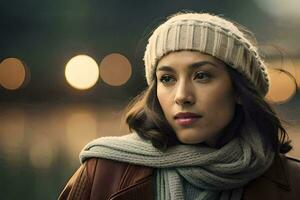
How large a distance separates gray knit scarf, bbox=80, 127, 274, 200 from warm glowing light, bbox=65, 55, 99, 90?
4.73 meters

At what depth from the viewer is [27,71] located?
23.2 ft

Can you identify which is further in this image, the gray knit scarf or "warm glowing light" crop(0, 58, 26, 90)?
"warm glowing light" crop(0, 58, 26, 90)

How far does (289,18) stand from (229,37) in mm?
5379

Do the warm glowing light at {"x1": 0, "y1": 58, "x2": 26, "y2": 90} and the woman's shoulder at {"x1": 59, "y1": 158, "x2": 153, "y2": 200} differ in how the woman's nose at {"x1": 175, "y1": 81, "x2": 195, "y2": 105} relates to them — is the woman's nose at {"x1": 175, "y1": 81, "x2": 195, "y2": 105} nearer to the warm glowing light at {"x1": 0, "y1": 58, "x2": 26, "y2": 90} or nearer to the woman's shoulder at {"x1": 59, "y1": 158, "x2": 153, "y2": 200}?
the woman's shoulder at {"x1": 59, "y1": 158, "x2": 153, "y2": 200}

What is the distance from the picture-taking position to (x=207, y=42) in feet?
7.91

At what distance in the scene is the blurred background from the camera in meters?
7.04

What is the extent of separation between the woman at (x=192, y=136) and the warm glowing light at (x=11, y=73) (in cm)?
478

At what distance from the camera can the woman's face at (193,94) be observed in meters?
2.37

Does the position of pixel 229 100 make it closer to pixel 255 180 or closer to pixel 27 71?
pixel 255 180

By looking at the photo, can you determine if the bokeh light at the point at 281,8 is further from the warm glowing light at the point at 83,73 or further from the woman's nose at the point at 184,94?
the woman's nose at the point at 184,94

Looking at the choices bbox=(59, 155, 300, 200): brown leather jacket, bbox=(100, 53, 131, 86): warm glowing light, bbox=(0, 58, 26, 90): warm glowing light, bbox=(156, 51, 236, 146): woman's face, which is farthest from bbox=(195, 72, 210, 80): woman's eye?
bbox=(0, 58, 26, 90): warm glowing light

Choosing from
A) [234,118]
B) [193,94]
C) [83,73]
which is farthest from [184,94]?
[83,73]

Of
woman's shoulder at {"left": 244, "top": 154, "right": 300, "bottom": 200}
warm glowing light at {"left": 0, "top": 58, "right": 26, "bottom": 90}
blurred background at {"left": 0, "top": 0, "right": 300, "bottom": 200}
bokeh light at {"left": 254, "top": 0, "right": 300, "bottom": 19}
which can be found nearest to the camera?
woman's shoulder at {"left": 244, "top": 154, "right": 300, "bottom": 200}

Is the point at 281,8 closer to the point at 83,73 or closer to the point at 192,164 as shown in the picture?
the point at 83,73
